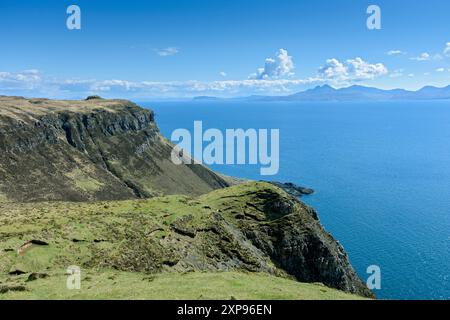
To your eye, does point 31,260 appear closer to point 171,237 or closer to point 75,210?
point 171,237

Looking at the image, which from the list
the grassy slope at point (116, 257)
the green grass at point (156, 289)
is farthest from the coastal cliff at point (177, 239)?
the green grass at point (156, 289)

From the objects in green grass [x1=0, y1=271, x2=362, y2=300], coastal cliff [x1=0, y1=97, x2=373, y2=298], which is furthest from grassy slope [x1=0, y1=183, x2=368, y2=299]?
coastal cliff [x1=0, y1=97, x2=373, y2=298]

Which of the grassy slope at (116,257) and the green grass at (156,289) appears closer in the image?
the green grass at (156,289)

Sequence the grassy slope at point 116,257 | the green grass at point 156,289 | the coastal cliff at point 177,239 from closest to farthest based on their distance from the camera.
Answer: the green grass at point 156,289 < the grassy slope at point 116,257 < the coastal cliff at point 177,239

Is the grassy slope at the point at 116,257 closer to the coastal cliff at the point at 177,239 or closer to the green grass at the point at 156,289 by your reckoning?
the green grass at the point at 156,289

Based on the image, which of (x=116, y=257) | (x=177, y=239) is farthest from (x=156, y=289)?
(x=177, y=239)

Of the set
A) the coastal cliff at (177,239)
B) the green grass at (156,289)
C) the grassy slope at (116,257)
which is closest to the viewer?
the green grass at (156,289)

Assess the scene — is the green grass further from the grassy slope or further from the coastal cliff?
the coastal cliff
